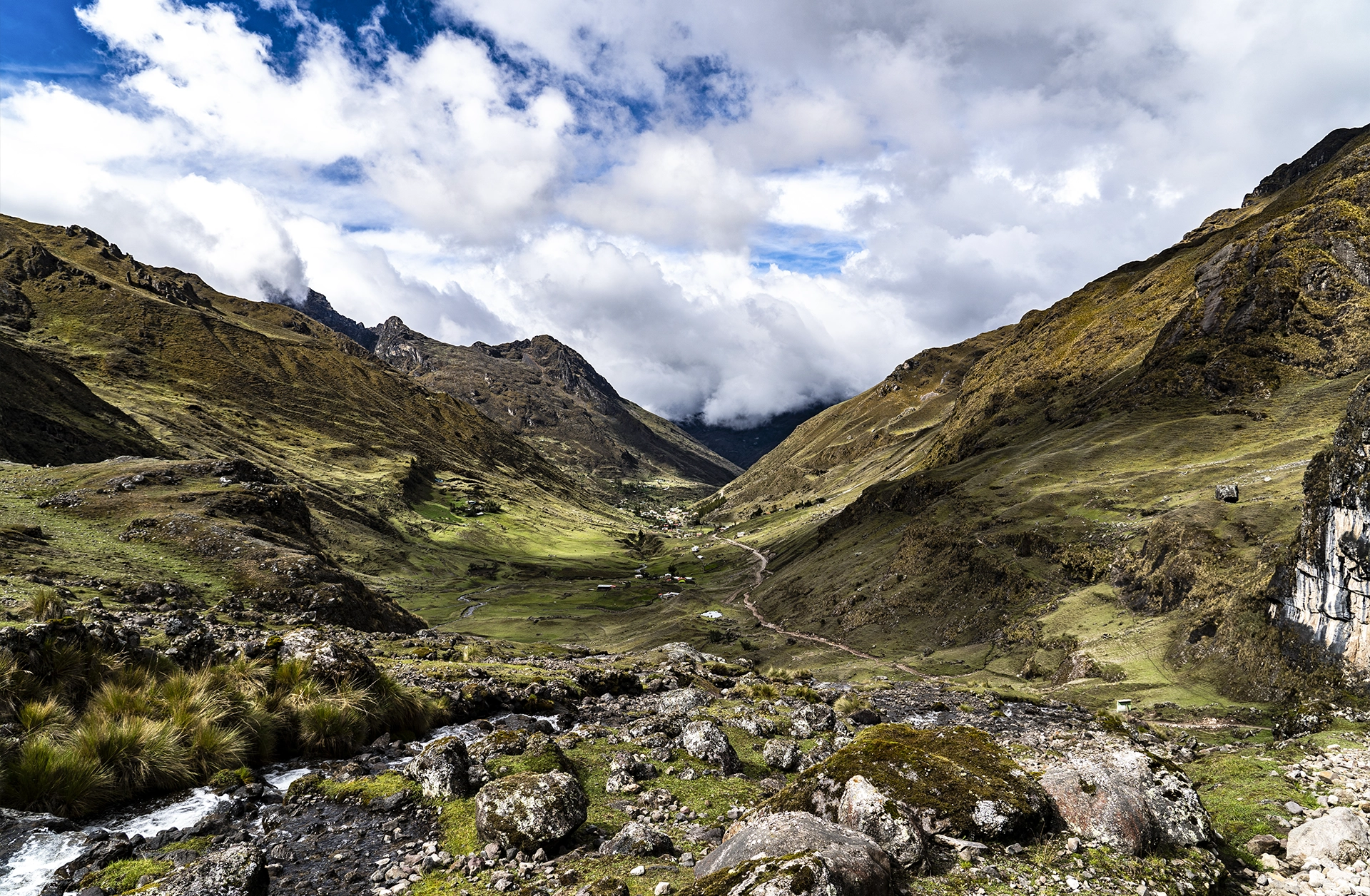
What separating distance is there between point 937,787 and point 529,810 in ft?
25.9

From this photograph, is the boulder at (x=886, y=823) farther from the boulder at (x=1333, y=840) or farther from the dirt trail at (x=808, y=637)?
the dirt trail at (x=808, y=637)

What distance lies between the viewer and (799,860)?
7965mm

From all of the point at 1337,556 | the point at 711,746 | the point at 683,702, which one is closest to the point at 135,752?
the point at 711,746

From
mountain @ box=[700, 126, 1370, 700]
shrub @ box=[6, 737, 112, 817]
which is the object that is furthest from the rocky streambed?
mountain @ box=[700, 126, 1370, 700]

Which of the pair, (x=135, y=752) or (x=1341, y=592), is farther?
(x=1341, y=592)

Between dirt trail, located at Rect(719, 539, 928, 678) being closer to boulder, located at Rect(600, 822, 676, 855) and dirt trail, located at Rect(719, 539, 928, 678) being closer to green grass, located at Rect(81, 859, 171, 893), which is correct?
boulder, located at Rect(600, 822, 676, 855)

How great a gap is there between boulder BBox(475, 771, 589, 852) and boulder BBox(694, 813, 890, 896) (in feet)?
11.5

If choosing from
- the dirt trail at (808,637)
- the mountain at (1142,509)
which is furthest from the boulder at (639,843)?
the dirt trail at (808,637)

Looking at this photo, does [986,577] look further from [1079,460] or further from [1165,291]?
[1165,291]

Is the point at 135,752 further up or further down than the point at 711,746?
further up

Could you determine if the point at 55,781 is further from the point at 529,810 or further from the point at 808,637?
the point at 808,637

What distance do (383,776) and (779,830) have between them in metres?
10.9

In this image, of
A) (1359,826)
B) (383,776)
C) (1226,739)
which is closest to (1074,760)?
(1359,826)

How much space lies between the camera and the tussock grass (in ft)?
40.5
